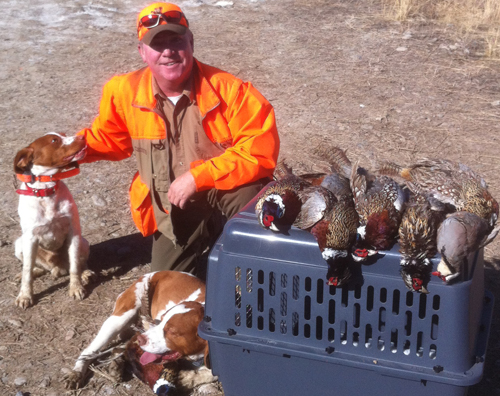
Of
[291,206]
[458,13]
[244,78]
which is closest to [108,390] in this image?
[291,206]

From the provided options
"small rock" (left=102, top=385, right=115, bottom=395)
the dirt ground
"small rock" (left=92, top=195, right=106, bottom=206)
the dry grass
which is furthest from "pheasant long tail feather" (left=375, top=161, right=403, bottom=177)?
the dry grass

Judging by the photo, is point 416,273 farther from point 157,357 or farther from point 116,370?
point 116,370

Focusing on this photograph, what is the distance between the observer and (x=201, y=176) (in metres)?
3.82

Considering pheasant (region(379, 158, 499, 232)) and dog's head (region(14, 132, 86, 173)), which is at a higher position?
pheasant (region(379, 158, 499, 232))

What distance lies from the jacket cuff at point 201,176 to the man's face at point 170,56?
0.58 metres

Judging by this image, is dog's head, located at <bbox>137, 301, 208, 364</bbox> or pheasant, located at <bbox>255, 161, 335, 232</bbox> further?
dog's head, located at <bbox>137, 301, 208, 364</bbox>

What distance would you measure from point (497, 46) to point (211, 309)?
6.67m

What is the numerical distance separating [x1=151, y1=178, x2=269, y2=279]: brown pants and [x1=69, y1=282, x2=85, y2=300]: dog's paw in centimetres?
51

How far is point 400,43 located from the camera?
8.80 m

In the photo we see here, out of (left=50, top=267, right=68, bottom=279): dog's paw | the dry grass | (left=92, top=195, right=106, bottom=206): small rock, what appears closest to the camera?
(left=50, top=267, right=68, bottom=279): dog's paw

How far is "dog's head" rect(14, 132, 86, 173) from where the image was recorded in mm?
4148

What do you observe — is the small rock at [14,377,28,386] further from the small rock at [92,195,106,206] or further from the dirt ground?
the small rock at [92,195,106,206]

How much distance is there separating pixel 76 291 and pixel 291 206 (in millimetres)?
2064

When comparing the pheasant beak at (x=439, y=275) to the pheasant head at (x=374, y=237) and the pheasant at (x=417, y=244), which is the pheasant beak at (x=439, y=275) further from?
the pheasant head at (x=374, y=237)
